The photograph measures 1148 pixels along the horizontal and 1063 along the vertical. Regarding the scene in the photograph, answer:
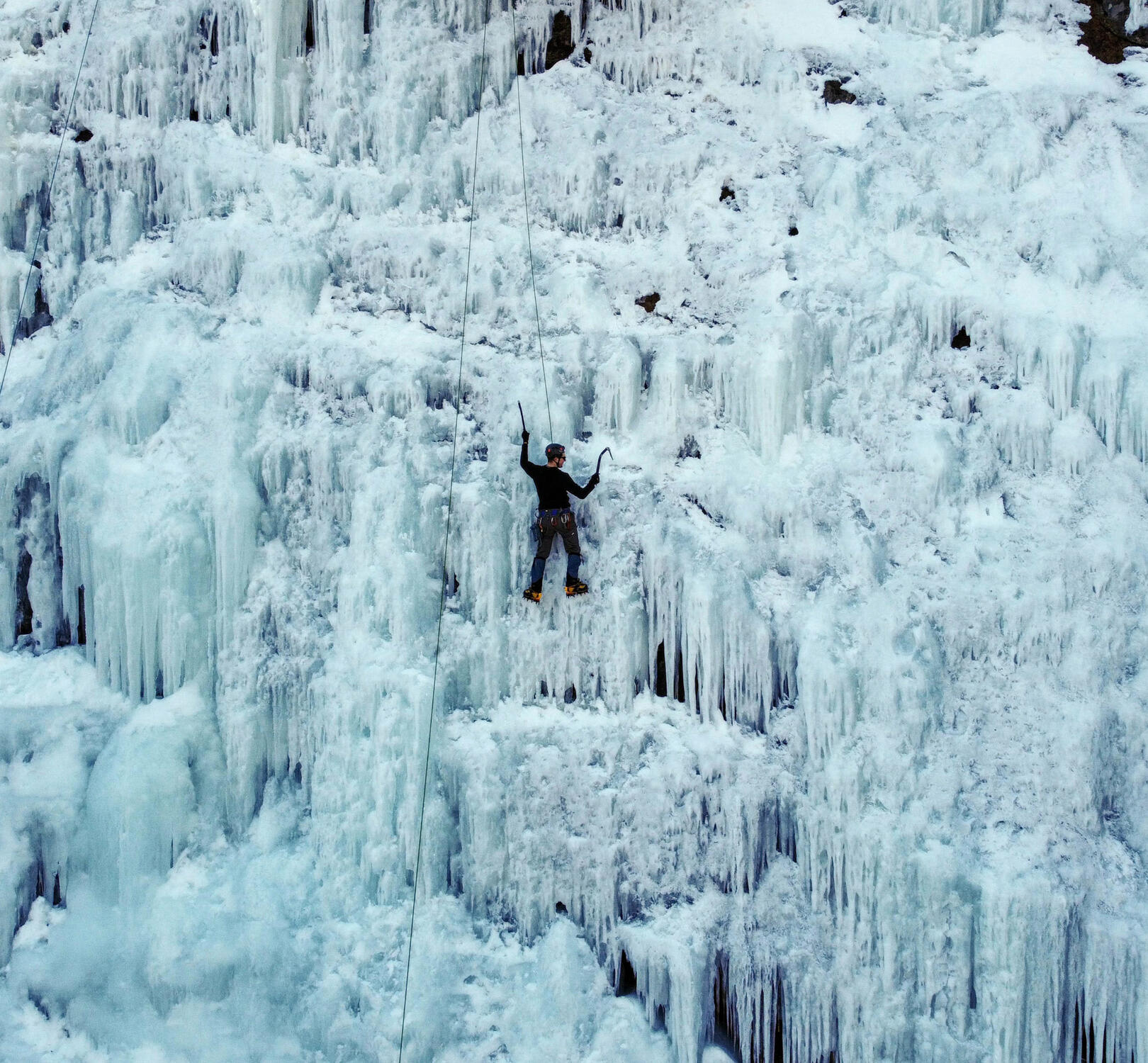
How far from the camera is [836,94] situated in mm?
7723

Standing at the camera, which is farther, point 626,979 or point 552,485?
point 626,979

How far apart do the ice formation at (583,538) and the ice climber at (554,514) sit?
0.30m

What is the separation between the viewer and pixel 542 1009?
21.3ft

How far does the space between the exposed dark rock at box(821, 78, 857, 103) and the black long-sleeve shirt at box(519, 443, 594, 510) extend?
12.0 feet

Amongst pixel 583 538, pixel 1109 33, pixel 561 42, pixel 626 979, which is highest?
pixel 1109 33

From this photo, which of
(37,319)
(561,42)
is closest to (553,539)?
(561,42)

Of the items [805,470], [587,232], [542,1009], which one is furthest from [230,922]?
[587,232]

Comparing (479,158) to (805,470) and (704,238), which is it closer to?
(704,238)

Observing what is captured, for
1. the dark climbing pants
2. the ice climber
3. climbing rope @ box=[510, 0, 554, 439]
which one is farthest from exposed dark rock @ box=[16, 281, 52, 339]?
the dark climbing pants

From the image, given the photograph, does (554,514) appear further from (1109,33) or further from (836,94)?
(1109,33)

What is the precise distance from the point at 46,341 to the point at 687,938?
613 centimetres

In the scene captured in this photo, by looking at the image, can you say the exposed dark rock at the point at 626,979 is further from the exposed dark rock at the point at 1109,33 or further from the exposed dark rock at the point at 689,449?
the exposed dark rock at the point at 1109,33

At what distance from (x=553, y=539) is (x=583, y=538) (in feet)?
1.15

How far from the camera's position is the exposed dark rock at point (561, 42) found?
7.93 meters
